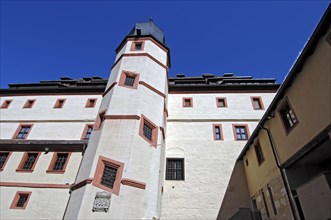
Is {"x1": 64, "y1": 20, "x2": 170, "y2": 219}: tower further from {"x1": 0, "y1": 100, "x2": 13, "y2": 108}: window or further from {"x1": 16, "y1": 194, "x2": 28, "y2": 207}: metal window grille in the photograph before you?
{"x1": 0, "y1": 100, "x2": 13, "y2": 108}: window

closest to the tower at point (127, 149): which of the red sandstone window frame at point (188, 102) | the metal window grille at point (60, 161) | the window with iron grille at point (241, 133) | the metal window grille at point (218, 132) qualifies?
the red sandstone window frame at point (188, 102)

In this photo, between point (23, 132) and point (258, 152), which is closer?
point (258, 152)

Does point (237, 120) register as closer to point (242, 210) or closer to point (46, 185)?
point (242, 210)

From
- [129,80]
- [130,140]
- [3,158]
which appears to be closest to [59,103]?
[3,158]

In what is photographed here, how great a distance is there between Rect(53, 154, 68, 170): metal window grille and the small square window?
47.1 feet

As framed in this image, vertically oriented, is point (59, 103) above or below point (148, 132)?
above

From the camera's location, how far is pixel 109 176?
11516mm

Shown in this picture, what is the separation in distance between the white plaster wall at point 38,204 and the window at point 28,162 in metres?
1.45

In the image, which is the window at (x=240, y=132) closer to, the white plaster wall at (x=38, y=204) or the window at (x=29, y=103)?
the white plaster wall at (x=38, y=204)

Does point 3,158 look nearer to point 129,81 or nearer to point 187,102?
point 129,81

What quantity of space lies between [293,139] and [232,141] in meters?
8.73

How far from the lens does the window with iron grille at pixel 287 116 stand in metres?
9.67

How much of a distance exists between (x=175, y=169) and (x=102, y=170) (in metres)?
7.02

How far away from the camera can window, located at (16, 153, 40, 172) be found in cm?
1545
